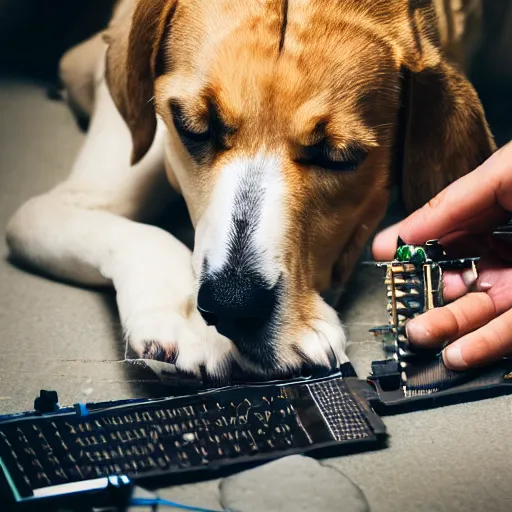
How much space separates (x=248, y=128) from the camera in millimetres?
1239

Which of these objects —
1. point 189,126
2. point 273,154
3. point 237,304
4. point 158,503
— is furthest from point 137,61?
point 158,503

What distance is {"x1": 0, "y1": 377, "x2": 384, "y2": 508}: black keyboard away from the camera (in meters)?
1.06

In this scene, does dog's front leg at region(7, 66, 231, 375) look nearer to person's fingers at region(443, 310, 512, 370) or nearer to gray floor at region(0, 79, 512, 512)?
gray floor at region(0, 79, 512, 512)

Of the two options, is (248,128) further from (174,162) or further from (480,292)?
(480,292)

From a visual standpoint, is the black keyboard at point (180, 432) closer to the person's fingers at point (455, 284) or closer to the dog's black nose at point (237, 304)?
the dog's black nose at point (237, 304)

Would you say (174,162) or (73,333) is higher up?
(174,162)

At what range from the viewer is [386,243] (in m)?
1.36

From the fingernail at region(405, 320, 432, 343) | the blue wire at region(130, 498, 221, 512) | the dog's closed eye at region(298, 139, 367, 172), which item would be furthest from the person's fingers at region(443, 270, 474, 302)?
the blue wire at region(130, 498, 221, 512)

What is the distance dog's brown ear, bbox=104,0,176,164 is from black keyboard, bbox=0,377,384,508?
557mm

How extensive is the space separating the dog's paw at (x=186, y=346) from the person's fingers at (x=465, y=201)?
1.13ft

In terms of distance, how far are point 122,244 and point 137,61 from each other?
0.31 metres

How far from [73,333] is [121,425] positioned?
32 centimetres

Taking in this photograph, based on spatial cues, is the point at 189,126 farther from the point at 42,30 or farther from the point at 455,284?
the point at 42,30

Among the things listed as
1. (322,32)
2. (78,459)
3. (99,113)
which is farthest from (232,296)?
(99,113)
